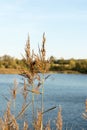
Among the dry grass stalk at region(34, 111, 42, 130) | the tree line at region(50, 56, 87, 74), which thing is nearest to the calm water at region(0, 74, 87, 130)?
the dry grass stalk at region(34, 111, 42, 130)

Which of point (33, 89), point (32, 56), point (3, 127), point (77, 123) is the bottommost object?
point (77, 123)

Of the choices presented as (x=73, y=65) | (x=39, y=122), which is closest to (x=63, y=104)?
(x=39, y=122)

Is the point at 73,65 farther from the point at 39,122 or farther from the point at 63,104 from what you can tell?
the point at 39,122

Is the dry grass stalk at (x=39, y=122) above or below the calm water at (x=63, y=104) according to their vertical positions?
above

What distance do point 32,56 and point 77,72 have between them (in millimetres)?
99163

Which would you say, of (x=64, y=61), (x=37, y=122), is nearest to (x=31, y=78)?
(x=37, y=122)

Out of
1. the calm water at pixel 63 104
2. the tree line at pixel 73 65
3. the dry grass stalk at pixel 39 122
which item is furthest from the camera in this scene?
the tree line at pixel 73 65

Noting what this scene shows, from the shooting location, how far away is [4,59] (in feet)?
287

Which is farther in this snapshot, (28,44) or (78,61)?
(78,61)

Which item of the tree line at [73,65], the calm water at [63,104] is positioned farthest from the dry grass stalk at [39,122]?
the tree line at [73,65]

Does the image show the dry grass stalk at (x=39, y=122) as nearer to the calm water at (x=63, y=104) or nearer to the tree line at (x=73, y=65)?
the calm water at (x=63, y=104)

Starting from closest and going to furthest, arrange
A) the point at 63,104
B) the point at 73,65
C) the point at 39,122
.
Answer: the point at 39,122
the point at 63,104
the point at 73,65

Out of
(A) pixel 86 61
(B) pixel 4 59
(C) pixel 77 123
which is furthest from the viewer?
(A) pixel 86 61

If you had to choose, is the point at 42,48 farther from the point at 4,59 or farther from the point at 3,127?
the point at 4,59
